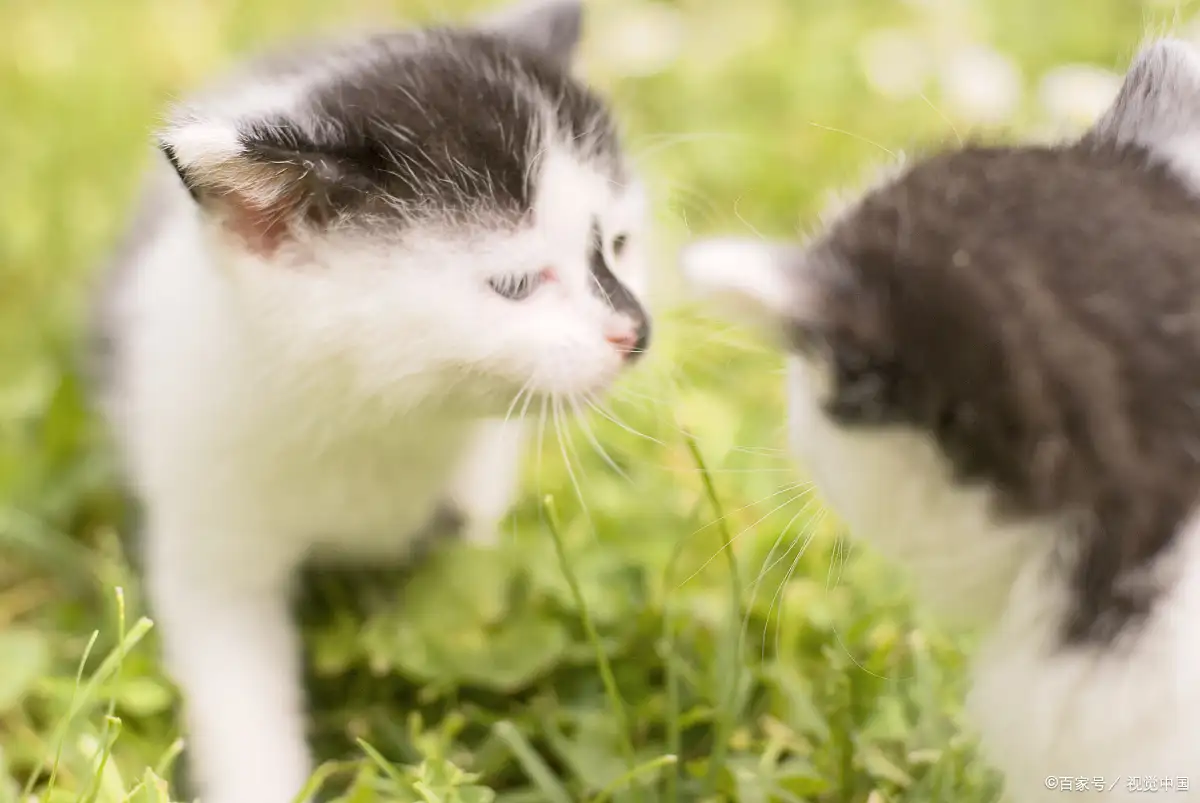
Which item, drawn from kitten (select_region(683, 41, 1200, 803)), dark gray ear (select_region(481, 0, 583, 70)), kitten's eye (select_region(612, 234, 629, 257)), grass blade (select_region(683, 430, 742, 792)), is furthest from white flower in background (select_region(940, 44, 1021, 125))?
kitten (select_region(683, 41, 1200, 803))

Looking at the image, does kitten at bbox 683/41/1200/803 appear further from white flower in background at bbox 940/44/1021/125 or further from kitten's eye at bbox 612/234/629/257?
white flower in background at bbox 940/44/1021/125

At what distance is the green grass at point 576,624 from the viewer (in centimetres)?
126

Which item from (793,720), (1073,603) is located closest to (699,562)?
(793,720)

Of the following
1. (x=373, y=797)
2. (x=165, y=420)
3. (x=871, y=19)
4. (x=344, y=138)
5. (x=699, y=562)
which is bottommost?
(x=373, y=797)

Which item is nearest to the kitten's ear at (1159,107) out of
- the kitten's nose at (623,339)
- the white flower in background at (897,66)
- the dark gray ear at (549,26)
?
the kitten's nose at (623,339)

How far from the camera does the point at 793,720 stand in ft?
4.45

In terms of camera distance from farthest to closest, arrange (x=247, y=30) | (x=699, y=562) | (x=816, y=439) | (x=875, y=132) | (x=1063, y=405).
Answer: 1. (x=247, y=30)
2. (x=875, y=132)
3. (x=699, y=562)
4. (x=816, y=439)
5. (x=1063, y=405)

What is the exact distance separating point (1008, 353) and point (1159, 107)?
1.33ft

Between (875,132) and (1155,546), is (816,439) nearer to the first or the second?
(1155,546)

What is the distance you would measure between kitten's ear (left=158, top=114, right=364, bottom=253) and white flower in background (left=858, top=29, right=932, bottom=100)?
160 cm

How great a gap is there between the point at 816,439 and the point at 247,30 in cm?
232

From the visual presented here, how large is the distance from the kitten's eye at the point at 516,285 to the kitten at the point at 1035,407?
1.18ft

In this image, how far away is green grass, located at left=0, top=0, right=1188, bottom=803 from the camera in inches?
49.5
